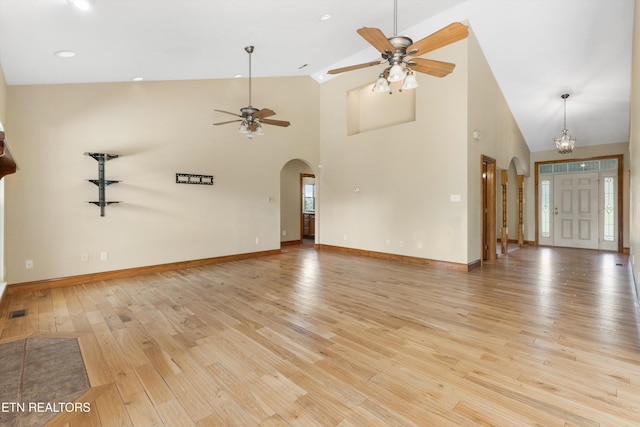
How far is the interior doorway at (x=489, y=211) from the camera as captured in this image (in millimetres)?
6441

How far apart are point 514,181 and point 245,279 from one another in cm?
865

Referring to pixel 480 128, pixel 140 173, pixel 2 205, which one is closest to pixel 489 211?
pixel 480 128

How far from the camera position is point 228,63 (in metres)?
5.25

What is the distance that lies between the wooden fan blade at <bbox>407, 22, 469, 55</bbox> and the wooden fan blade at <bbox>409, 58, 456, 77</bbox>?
15 cm

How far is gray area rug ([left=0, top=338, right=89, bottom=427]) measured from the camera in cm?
178

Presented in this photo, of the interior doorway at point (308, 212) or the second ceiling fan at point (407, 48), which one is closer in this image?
the second ceiling fan at point (407, 48)

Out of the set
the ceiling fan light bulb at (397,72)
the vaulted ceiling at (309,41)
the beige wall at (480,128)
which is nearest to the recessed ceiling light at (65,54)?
the vaulted ceiling at (309,41)

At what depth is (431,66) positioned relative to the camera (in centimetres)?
329

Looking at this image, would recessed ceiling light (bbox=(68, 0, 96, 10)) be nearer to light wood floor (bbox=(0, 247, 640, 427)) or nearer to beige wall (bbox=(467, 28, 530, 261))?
light wood floor (bbox=(0, 247, 640, 427))

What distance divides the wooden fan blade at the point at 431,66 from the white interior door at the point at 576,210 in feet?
24.3

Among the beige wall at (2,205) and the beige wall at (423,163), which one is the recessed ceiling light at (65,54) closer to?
the beige wall at (2,205)

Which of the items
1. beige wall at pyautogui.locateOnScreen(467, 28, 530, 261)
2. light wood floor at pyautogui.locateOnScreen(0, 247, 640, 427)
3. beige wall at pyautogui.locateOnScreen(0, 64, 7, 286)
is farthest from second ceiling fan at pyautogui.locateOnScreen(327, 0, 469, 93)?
beige wall at pyautogui.locateOnScreen(0, 64, 7, 286)

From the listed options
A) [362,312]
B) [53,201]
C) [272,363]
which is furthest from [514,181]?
[53,201]

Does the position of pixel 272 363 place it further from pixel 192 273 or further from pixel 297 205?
pixel 297 205
